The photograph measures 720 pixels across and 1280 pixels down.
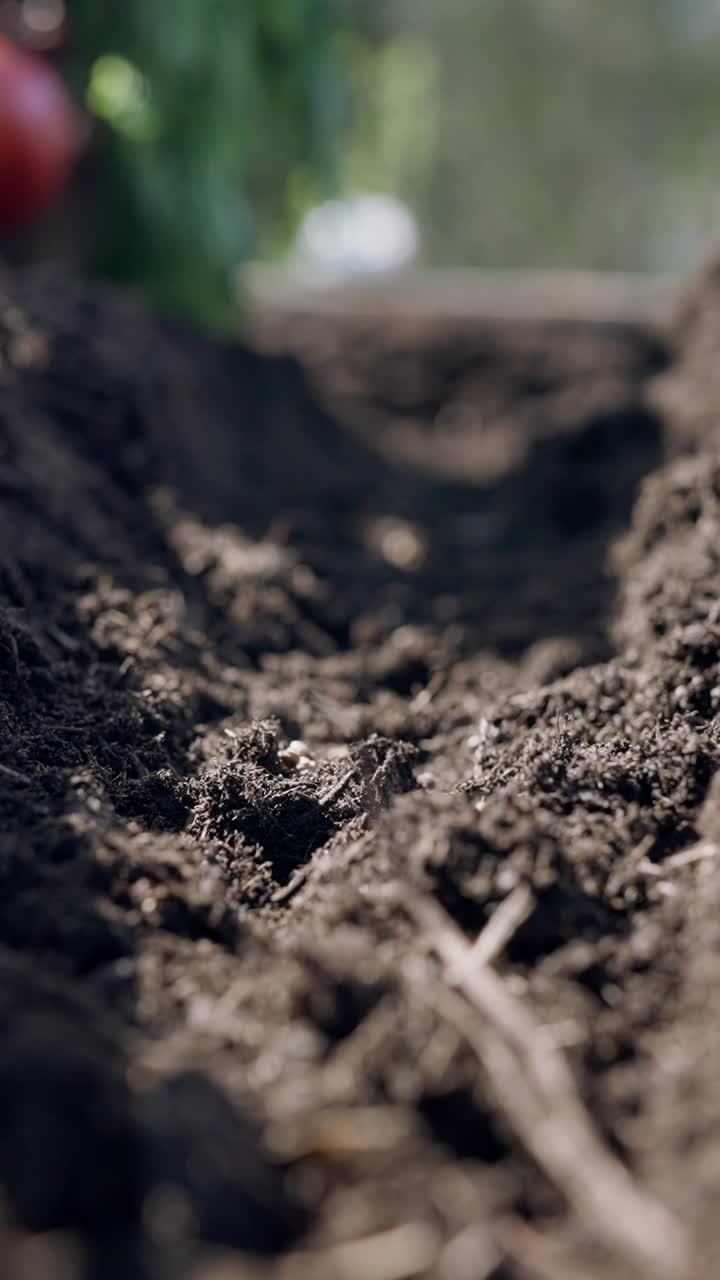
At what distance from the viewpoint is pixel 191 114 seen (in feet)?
17.0

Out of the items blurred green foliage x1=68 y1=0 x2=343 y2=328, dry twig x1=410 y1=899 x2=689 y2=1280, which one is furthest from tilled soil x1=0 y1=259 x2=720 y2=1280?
blurred green foliage x1=68 y1=0 x2=343 y2=328

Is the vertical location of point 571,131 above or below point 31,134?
above

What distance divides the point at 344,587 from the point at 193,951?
2039mm

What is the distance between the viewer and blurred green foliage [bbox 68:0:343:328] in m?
4.91

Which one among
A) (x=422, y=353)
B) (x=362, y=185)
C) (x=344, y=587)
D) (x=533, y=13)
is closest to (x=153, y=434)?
(x=344, y=587)

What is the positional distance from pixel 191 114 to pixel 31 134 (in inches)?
30.5

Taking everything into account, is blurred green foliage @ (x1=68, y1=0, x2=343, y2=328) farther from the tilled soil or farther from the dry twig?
the dry twig

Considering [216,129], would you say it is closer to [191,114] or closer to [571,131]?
[191,114]

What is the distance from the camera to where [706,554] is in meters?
2.52

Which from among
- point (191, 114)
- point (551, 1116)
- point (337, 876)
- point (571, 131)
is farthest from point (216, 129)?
point (571, 131)

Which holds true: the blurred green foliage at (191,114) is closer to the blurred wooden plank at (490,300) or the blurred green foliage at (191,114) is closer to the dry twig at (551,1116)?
the blurred wooden plank at (490,300)

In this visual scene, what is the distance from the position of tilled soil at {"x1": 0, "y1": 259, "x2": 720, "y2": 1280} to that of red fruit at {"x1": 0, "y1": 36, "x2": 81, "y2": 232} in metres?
1.37

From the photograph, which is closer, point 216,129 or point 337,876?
point 337,876

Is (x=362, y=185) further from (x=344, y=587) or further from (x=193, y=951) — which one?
(x=193, y=951)
